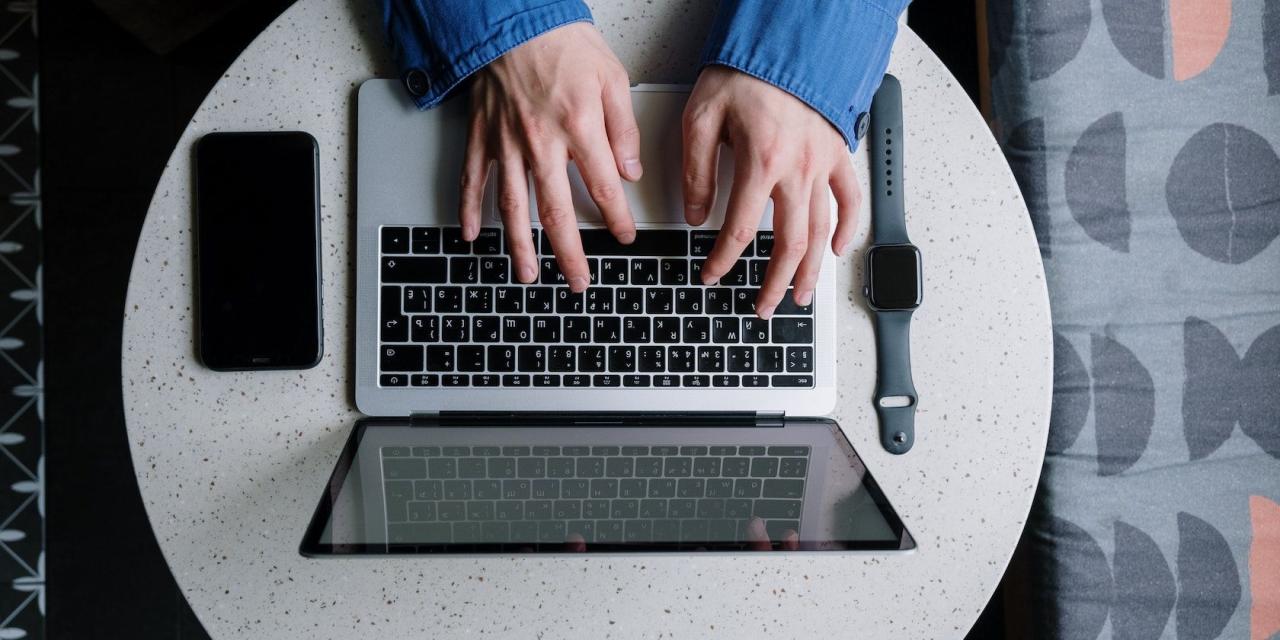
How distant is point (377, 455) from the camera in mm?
616

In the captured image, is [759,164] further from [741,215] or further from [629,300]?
[629,300]

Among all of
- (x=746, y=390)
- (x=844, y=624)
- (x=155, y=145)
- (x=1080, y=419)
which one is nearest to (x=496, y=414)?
(x=746, y=390)

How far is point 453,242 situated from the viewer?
2.31ft

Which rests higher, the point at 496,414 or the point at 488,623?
the point at 496,414

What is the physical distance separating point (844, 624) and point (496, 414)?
383mm

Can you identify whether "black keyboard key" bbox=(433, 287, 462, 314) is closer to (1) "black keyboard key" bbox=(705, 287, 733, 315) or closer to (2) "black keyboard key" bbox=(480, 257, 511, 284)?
(2) "black keyboard key" bbox=(480, 257, 511, 284)

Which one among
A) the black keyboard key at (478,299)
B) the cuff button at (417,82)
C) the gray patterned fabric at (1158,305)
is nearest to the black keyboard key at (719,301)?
the black keyboard key at (478,299)

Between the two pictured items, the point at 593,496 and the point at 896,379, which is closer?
the point at 593,496

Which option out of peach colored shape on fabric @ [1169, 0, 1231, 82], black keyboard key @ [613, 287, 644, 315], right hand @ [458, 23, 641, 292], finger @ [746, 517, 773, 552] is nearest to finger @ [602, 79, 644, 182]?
right hand @ [458, 23, 641, 292]

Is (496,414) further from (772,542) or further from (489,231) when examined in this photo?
(772,542)

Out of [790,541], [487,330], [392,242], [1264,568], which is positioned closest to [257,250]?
[392,242]

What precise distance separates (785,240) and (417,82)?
0.37 meters

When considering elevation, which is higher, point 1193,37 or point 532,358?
Result: point 1193,37

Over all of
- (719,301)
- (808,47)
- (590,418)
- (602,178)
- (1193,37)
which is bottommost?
(590,418)
